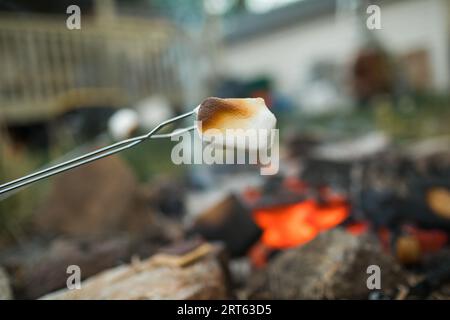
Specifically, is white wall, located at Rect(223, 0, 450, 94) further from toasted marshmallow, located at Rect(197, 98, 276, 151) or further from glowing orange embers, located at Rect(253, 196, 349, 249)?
toasted marshmallow, located at Rect(197, 98, 276, 151)

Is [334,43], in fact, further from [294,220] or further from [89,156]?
[89,156]

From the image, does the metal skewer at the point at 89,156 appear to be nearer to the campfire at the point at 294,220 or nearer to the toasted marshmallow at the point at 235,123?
the toasted marshmallow at the point at 235,123

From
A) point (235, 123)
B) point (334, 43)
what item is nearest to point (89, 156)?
point (235, 123)

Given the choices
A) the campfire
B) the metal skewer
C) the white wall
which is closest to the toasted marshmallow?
the metal skewer

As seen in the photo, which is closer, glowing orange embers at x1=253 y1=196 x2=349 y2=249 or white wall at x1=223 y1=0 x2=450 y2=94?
glowing orange embers at x1=253 y1=196 x2=349 y2=249

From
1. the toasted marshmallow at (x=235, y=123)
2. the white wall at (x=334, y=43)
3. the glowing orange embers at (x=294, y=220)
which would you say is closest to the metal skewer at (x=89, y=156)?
the toasted marshmallow at (x=235, y=123)
